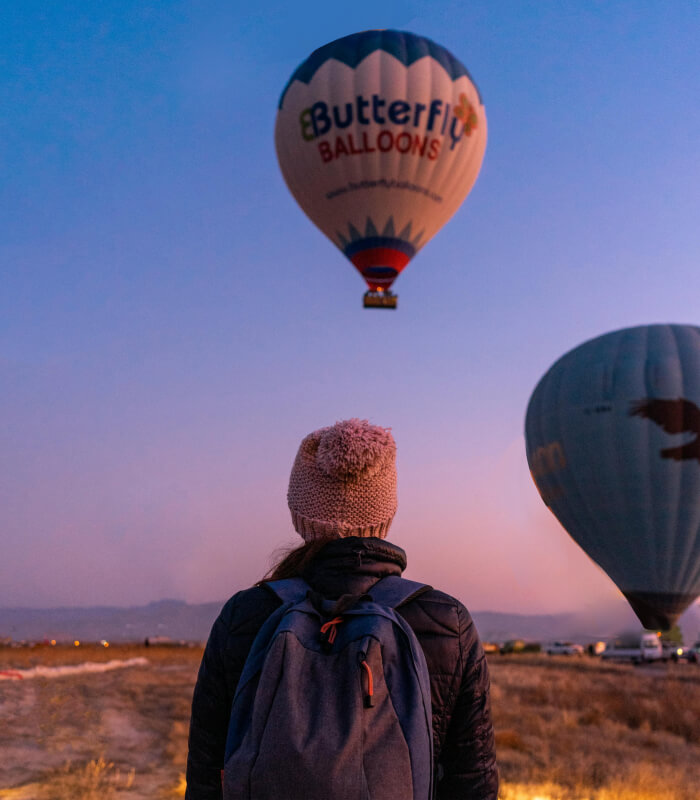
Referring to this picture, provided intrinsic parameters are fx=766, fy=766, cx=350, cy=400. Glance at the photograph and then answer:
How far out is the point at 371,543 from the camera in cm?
204

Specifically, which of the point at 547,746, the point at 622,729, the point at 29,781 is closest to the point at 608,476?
the point at 622,729

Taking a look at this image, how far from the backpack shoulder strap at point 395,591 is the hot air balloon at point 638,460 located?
19.9 m

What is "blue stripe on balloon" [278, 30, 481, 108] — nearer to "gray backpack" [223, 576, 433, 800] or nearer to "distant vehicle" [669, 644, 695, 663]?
"gray backpack" [223, 576, 433, 800]

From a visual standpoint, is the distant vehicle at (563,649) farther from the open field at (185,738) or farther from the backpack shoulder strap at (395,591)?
the backpack shoulder strap at (395,591)

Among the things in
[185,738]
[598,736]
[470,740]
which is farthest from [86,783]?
[598,736]

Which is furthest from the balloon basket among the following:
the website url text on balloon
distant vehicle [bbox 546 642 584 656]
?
distant vehicle [bbox 546 642 584 656]

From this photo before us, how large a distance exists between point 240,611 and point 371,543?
39 cm

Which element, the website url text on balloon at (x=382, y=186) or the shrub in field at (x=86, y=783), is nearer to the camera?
the shrub in field at (x=86, y=783)

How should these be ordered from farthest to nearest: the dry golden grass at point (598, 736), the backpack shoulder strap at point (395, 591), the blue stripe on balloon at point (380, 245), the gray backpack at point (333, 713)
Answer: the blue stripe on balloon at point (380, 245), the dry golden grass at point (598, 736), the backpack shoulder strap at point (395, 591), the gray backpack at point (333, 713)

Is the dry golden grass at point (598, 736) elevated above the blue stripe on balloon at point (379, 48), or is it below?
below

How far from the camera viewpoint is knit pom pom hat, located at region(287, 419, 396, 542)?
7.04 ft

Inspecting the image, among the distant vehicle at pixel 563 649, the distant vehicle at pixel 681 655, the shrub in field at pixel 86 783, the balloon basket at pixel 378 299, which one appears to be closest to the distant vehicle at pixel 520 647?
the distant vehicle at pixel 563 649

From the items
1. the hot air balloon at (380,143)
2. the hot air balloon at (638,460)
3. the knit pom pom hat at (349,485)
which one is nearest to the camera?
the knit pom pom hat at (349,485)

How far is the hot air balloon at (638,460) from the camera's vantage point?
20406 mm
